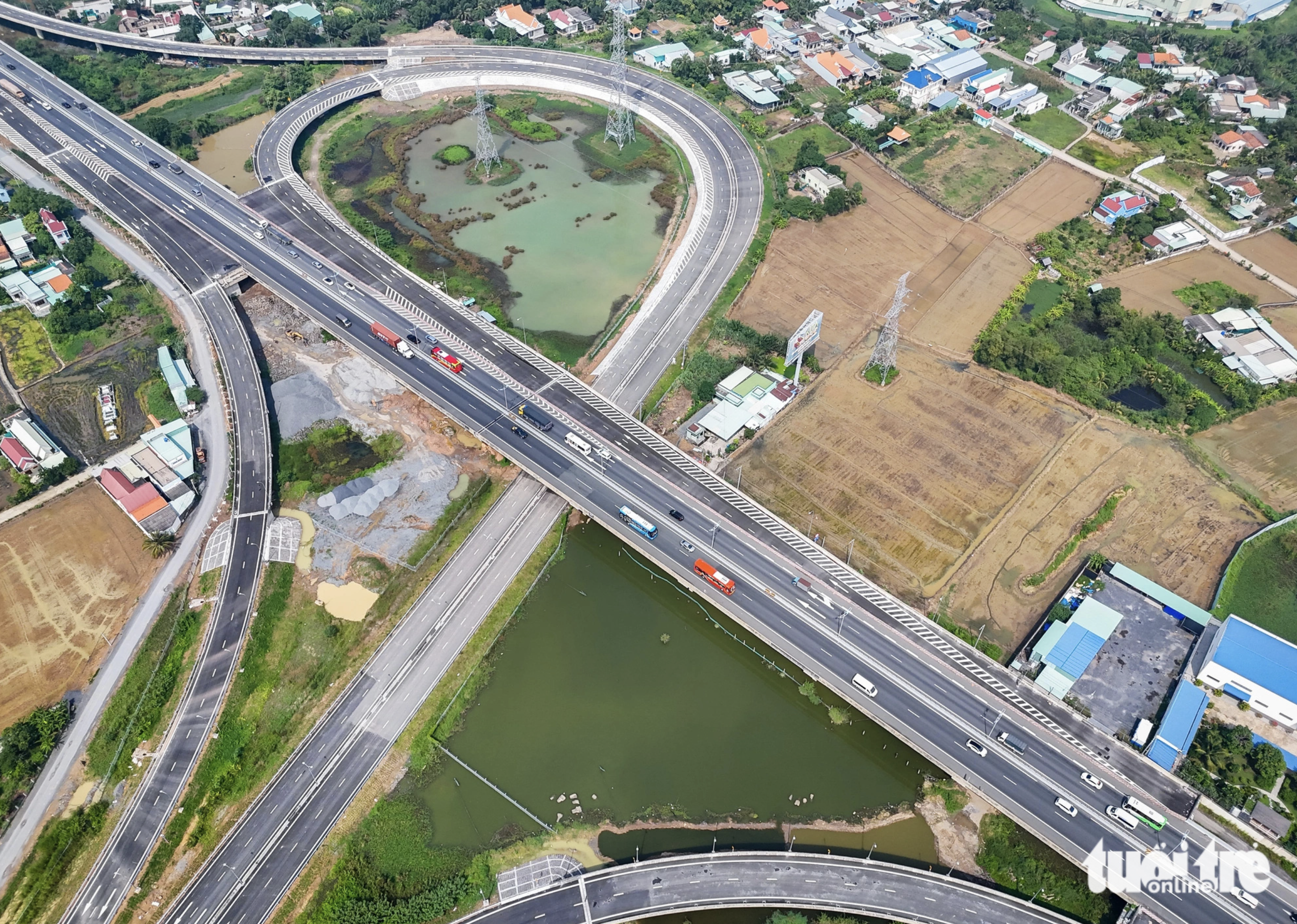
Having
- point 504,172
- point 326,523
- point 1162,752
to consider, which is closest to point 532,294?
point 504,172

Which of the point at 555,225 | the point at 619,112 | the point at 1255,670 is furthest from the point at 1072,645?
the point at 619,112

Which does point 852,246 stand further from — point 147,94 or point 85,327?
point 147,94

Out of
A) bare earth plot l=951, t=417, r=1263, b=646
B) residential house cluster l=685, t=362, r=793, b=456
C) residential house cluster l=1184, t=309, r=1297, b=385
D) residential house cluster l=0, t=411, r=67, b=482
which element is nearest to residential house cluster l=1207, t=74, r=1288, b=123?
residential house cluster l=1184, t=309, r=1297, b=385

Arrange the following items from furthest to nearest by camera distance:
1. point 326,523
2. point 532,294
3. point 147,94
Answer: point 147,94
point 532,294
point 326,523

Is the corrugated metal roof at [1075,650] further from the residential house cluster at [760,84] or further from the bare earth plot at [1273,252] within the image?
the residential house cluster at [760,84]

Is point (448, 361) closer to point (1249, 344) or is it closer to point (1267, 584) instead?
point (1267, 584)

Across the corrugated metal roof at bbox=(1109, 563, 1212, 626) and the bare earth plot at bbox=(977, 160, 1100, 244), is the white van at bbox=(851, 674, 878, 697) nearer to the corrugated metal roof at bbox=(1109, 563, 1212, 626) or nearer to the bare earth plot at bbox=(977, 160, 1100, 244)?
the corrugated metal roof at bbox=(1109, 563, 1212, 626)
